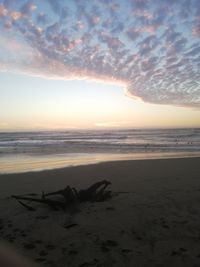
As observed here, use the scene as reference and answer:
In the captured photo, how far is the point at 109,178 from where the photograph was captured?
9.12m

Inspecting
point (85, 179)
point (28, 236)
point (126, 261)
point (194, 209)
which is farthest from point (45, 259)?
point (85, 179)

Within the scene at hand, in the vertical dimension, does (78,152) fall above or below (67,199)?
below

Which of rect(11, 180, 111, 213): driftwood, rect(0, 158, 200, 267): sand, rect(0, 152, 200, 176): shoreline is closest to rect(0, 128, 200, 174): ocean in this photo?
rect(0, 152, 200, 176): shoreline

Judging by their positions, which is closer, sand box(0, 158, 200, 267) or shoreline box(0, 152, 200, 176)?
sand box(0, 158, 200, 267)

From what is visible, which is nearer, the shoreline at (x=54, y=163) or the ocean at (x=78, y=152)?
the shoreline at (x=54, y=163)

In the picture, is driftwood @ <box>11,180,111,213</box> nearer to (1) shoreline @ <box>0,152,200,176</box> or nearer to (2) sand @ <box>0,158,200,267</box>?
(2) sand @ <box>0,158,200,267</box>

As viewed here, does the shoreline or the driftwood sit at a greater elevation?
the driftwood

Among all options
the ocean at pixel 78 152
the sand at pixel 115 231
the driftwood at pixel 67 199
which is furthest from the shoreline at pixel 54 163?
the driftwood at pixel 67 199

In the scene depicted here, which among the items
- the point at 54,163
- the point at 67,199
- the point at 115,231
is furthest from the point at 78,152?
the point at 115,231

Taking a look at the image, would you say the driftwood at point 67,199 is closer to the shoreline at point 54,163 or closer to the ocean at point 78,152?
the shoreline at point 54,163

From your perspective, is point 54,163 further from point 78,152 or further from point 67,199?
point 67,199

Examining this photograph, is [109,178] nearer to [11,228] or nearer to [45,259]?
[11,228]

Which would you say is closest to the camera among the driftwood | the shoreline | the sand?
the sand

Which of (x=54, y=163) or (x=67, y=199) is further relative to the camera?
(x=54, y=163)
